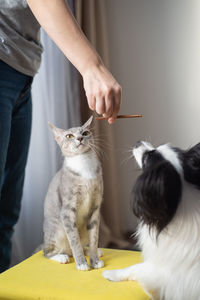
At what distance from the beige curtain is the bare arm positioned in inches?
67.3

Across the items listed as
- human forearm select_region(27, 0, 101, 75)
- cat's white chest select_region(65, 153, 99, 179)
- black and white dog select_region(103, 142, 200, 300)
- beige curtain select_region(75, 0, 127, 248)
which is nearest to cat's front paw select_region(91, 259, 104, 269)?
black and white dog select_region(103, 142, 200, 300)

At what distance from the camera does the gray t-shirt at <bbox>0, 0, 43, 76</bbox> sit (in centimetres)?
118

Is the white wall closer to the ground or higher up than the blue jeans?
higher up

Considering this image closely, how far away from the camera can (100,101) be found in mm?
931

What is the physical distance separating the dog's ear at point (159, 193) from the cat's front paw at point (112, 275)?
24 cm

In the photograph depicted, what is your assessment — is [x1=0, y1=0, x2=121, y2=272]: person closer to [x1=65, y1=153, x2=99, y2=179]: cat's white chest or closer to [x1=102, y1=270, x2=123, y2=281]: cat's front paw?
[x1=65, y1=153, x2=99, y2=179]: cat's white chest

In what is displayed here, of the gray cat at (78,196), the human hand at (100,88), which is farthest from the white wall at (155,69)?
the human hand at (100,88)

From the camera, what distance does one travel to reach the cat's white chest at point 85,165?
1.21m

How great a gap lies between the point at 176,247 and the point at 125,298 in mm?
204

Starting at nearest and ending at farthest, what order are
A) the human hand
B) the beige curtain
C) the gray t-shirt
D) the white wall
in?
the human hand, the gray t-shirt, the beige curtain, the white wall

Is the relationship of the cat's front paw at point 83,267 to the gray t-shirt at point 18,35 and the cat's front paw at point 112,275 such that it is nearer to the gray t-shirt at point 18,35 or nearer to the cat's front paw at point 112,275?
the cat's front paw at point 112,275

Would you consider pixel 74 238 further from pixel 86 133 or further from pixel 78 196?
pixel 86 133

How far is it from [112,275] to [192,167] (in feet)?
1.40

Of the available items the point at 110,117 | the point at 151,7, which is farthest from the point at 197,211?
the point at 151,7
